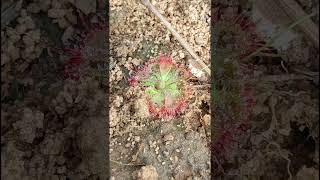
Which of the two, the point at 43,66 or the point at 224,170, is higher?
the point at 43,66

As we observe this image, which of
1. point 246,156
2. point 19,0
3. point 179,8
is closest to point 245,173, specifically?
point 246,156

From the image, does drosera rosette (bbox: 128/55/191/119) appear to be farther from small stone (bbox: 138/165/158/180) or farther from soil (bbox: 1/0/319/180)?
small stone (bbox: 138/165/158/180)

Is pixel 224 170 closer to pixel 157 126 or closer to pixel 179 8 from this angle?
pixel 157 126

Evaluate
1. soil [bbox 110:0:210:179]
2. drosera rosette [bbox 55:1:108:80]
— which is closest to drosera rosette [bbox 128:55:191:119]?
soil [bbox 110:0:210:179]

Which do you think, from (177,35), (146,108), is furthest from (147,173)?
(177,35)

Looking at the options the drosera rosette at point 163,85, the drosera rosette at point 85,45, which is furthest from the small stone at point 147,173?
the drosera rosette at point 85,45
